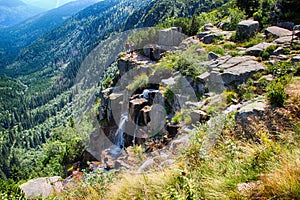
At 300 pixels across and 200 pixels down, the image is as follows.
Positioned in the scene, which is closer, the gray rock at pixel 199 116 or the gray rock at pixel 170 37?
the gray rock at pixel 199 116

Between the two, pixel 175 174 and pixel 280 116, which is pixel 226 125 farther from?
pixel 175 174

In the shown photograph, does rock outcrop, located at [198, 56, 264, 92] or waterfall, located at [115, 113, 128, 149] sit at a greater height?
rock outcrop, located at [198, 56, 264, 92]

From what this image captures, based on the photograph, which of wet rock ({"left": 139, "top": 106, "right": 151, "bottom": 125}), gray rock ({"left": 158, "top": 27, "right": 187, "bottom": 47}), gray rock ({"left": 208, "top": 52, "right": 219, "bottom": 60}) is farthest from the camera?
gray rock ({"left": 158, "top": 27, "right": 187, "bottom": 47})

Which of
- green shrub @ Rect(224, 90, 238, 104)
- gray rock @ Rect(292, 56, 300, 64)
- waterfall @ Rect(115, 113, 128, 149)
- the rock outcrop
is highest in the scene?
gray rock @ Rect(292, 56, 300, 64)

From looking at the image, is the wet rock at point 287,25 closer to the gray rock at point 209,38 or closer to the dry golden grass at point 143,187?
the gray rock at point 209,38

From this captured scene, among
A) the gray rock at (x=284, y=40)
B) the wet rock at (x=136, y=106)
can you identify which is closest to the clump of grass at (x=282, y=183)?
the gray rock at (x=284, y=40)

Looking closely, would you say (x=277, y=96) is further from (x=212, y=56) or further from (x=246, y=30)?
(x=246, y=30)

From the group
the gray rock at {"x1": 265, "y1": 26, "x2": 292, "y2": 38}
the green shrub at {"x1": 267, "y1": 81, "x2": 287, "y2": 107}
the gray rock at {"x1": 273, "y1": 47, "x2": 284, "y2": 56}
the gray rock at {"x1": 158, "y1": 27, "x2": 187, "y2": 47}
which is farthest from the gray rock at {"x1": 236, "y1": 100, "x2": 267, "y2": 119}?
the gray rock at {"x1": 158, "y1": 27, "x2": 187, "y2": 47}

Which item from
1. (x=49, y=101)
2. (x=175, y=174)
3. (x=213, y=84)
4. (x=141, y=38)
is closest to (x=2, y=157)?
(x=49, y=101)

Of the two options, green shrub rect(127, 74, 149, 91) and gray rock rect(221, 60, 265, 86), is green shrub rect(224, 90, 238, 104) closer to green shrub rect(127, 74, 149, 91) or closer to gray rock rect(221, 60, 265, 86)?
gray rock rect(221, 60, 265, 86)

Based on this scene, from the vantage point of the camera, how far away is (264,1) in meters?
22.0

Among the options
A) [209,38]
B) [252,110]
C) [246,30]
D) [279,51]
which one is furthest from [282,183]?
[209,38]

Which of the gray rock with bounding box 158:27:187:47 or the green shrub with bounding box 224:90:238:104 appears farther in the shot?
the gray rock with bounding box 158:27:187:47

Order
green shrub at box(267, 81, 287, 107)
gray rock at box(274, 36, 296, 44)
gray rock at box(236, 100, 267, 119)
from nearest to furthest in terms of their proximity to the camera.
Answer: green shrub at box(267, 81, 287, 107)
gray rock at box(236, 100, 267, 119)
gray rock at box(274, 36, 296, 44)
